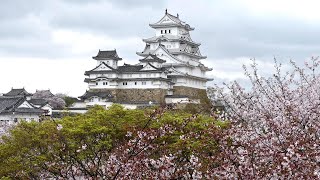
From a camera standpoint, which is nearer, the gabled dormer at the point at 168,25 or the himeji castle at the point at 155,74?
the himeji castle at the point at 155,74

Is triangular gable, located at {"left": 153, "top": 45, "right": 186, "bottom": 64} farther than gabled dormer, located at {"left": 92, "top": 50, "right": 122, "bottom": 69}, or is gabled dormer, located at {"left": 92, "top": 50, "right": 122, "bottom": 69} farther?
triangular gable, located at {"left": 153, "top": 45, "right": 186, "bottom": 64}

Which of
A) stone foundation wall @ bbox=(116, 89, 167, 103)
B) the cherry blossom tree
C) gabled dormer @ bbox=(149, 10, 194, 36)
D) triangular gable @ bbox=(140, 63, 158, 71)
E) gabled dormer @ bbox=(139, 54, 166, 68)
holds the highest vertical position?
gabled dormer @ bbox=(149, 10, 194, 36)

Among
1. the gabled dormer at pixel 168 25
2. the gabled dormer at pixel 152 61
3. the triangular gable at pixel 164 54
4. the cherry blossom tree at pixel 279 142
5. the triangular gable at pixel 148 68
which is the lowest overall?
the cherry blossom tree at pixel 279 142

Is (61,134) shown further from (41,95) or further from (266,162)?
(41,95)

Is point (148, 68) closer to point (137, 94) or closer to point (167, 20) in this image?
point (137, 94)

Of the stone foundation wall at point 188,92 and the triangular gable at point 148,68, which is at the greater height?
the triangular gable at point 148,68

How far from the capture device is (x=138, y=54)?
58125mm

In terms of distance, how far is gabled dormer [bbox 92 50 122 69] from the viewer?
178 ft

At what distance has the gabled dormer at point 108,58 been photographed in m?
54.3

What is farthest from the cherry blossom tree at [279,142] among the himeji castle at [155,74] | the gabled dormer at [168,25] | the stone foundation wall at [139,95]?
the gabled dormer at [168,25]

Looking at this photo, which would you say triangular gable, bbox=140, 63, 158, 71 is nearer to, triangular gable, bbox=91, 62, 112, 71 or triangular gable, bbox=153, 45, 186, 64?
triangular gable, bbox=153, 45, 186, 64

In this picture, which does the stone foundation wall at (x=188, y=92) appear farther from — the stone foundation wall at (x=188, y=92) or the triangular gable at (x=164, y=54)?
the triangular gable at (x=164, y=54)

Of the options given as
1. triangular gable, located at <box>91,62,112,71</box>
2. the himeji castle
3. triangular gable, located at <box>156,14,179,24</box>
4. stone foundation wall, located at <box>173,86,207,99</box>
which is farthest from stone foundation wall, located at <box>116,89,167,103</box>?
triangular gable, located at <box>156,14,179,24</box>

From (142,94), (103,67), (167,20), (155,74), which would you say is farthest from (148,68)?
(167,20)
